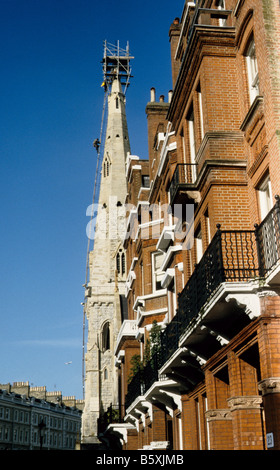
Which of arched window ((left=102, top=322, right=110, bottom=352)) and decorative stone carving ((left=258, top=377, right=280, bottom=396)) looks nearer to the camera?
decorative stone carving ((left=258, top=377, right=280, bottom=396))

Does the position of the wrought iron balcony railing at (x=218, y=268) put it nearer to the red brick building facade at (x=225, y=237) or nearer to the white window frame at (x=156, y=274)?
the red brick building facade at (x=225, y=237)

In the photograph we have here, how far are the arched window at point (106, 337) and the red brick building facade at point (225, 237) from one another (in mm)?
74312

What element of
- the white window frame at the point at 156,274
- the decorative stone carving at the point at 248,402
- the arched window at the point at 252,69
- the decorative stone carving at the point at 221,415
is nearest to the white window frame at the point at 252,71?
the arched window at the point at 252,69

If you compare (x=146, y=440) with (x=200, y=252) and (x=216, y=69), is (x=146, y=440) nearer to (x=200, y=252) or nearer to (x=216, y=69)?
(x=200, y=252)

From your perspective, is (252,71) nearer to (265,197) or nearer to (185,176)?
(265,197)

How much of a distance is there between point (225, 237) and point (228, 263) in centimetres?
79

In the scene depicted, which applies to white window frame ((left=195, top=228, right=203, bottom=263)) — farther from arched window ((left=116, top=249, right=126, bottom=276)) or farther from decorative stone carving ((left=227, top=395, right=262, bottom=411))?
arched window ((left=116, top=249, right=126, bottom=276))

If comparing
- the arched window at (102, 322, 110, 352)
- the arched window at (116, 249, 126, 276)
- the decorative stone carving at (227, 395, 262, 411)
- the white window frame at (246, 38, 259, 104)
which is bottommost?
the decorative stone carving at (227, 395, 262, 411)

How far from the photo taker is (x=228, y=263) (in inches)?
594

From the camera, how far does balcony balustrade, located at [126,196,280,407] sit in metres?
13.2

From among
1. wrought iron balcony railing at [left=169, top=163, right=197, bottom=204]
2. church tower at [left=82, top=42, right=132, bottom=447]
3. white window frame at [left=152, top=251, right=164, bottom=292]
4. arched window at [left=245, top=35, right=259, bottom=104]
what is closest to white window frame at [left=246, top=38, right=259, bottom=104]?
arched window at [left=245, top=35, right=259, bottom=104]

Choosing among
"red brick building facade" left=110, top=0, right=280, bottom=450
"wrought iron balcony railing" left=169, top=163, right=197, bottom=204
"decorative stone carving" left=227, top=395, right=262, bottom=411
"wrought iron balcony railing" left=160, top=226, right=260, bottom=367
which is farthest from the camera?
"wrought iron balcony railing" left=169, top=163, right=197, bottom=204

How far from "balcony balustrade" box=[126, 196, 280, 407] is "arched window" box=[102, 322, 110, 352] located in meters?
79.1

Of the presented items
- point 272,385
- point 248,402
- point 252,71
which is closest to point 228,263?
point 248,402
